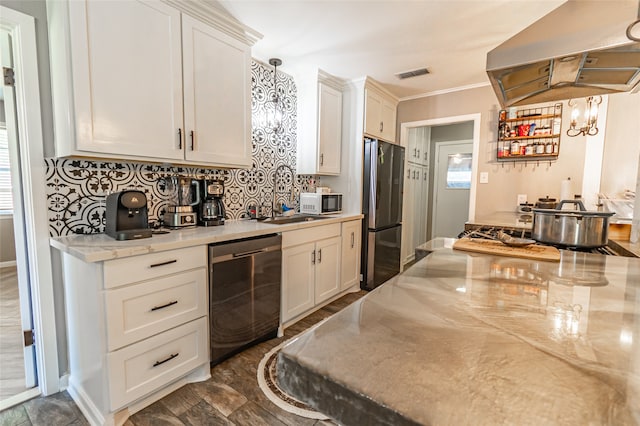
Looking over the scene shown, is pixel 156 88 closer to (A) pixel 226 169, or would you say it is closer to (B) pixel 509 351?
(A) pixel 226 169

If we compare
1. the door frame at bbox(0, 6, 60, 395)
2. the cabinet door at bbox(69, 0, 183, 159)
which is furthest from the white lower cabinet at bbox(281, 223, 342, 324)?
the door frame at bbox(0, 6, 60, 395)

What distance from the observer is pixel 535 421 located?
14.0 inches

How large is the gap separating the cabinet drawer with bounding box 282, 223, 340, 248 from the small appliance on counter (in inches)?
37.7

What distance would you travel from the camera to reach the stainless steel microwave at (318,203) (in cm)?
307

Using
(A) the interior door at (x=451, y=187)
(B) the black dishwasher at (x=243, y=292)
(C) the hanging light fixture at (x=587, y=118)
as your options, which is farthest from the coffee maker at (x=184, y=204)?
(A) the interior door at (x=451, y=187)

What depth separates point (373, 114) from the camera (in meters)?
3.47

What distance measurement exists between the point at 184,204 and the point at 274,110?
1.40 meters

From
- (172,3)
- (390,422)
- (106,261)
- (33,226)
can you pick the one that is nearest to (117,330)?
(106,261)

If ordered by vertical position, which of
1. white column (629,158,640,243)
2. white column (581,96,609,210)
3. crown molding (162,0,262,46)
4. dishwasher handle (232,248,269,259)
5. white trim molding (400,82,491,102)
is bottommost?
dishwasher handle (232,248,269,259)

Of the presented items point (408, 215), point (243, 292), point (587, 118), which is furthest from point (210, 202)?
point (587, 118)

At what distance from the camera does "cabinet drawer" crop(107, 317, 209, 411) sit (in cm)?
142

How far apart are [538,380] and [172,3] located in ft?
7.79

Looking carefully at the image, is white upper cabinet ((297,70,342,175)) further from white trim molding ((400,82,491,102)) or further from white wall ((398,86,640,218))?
→ white wall ((398,86,640,218))

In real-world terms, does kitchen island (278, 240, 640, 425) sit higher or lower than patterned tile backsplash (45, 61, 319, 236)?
lower
